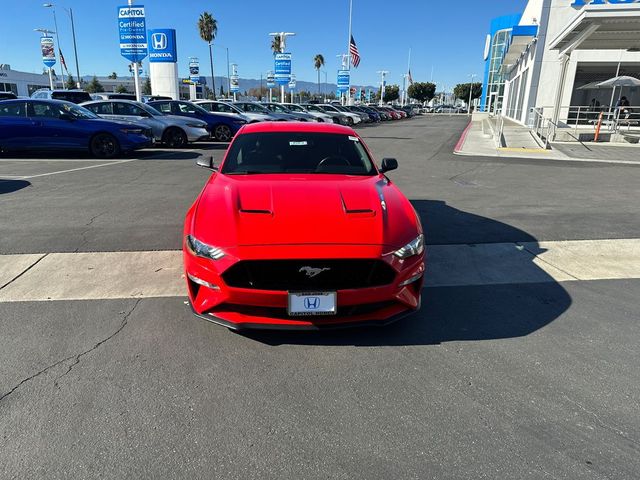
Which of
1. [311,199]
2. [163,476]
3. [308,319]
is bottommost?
[163,476]

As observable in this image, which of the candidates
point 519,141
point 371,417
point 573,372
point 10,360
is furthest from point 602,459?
point 519,141

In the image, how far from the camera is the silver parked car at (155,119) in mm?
15969

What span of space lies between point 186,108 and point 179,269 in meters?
14.9

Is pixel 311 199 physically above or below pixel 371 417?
above

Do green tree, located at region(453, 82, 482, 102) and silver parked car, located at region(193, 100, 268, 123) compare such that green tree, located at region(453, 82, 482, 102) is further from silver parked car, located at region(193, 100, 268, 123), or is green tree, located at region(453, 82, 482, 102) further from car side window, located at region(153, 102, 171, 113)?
car side window, located at region(153, 102, 171, 113)

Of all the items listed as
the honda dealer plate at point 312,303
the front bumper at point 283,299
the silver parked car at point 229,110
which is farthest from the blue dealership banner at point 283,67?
the honda dealer plate at point 312,303

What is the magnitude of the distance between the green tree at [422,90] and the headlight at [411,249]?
12591 centimetres

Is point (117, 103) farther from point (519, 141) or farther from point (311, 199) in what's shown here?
point (519, 141)

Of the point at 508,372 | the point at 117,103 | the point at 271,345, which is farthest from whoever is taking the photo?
the point at 117,103

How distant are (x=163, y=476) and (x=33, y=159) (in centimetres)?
1367

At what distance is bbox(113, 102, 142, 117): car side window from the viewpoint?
1606cm

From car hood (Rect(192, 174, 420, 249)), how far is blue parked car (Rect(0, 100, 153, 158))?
10.8 metres

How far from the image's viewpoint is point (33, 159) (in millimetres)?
13094

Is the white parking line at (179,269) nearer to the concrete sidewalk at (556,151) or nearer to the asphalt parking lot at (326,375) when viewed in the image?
the asphalt parking lot at (326,375)
